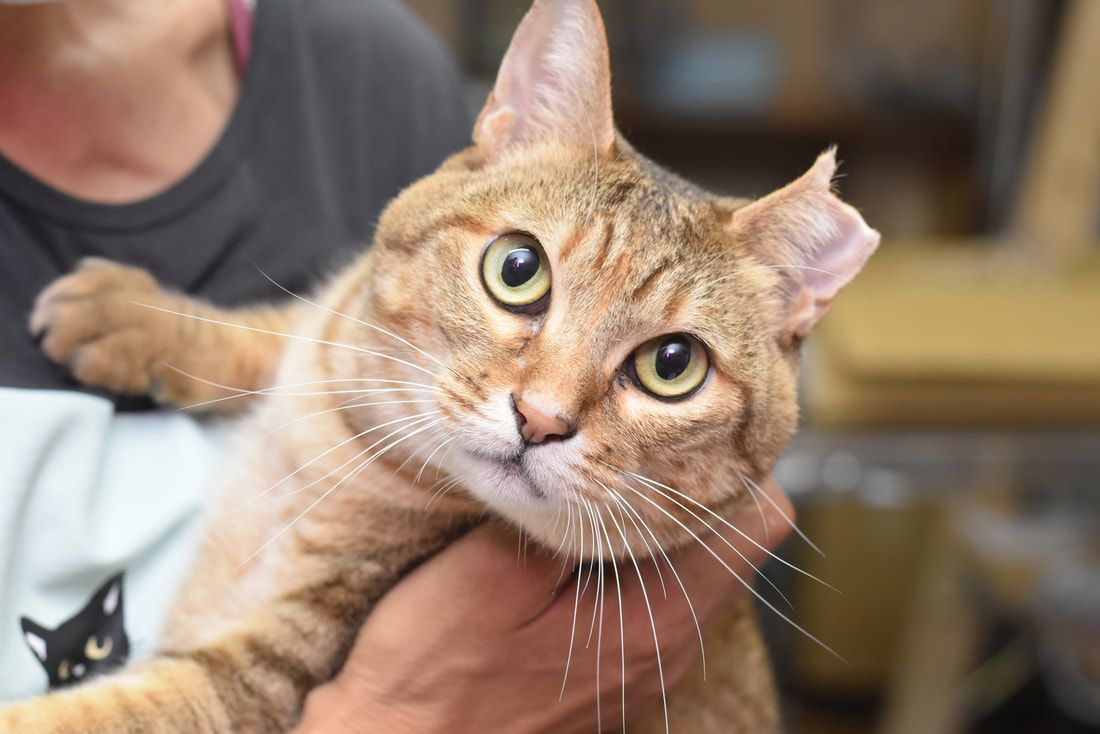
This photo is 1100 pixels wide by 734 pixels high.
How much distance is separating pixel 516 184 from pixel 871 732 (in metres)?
3.06

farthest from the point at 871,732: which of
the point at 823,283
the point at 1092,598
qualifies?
the point at 823,283

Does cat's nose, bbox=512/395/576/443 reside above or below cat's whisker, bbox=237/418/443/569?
above

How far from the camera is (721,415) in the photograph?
3.72ft

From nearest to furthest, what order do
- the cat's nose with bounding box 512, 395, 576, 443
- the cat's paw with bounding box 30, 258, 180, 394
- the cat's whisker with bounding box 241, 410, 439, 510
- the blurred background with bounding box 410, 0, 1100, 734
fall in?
the cat's nose with bounding box 512, 395, 576, 443 → the cat's whisker with bounding box 241, 410, 439, 510 → the cat's paw with bounding box 30, 258, 180, 394 → the blurred background with bounding box 410, 0, 1100, 734

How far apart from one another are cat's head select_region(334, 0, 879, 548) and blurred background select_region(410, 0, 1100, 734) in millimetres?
1264

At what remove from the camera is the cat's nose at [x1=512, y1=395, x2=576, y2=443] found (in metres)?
1.01

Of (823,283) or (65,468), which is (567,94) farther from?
(65,468)

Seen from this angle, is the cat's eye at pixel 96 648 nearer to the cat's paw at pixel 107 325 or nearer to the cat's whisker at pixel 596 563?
the cat's paw at pixel 107 325

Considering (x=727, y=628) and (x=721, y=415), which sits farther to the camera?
(x=727, y=628)

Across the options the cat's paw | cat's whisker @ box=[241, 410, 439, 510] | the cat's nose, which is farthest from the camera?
the cat's paw

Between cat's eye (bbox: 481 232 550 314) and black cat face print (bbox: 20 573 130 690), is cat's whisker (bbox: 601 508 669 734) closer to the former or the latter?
cat's eye (bbox: 481 232 550 314)

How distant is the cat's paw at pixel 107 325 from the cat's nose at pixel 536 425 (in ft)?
1.81

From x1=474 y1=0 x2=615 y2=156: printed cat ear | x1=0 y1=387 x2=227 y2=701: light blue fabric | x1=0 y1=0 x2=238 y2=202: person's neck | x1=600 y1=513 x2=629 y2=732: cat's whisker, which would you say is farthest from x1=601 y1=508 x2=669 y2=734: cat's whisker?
x1=0 y1=0 x2=238 y2=202: person's neck

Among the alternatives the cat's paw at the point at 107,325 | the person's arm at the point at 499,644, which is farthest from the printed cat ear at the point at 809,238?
the cat's paw at the point at 107,325
